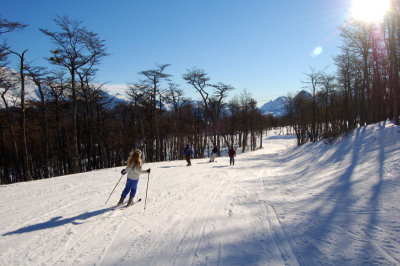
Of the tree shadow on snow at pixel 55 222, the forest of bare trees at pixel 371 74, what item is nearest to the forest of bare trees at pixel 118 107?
the forest of bare trees at pixel 371 74

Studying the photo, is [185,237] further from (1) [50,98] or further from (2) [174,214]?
(1) [50,98]

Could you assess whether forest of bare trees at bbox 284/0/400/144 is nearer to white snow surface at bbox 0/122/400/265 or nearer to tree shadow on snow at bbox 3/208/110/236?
white snow surface at bbox 0/122/400/265

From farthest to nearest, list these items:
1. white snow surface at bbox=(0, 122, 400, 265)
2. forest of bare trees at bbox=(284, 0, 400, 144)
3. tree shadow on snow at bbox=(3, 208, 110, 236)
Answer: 1. forest of bare trees at bbox=(284, 0, 400, 144)
2. tree shadow on snow at bbox=(3, 208, 110, 236)
3. white snow surface at bbox=(0, 122, 400, 265)

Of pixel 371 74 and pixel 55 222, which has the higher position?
pixel 371 74

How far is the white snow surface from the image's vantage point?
353 centimetres

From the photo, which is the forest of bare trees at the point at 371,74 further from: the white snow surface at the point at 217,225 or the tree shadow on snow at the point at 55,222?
the tree shadow on snow at the point at 55,222

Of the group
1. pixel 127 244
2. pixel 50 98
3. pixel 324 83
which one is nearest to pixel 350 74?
pixel 324 83

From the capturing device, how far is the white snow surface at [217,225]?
353cm

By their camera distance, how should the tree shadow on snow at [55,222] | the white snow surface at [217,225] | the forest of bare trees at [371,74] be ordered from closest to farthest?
the white snow surface at [217,225] < the tree shadow on snow at [55,222] < the forest of bare trees at [371,74]

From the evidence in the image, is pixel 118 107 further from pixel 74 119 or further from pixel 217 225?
pixel 217 225

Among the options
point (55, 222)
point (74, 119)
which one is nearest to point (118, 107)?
point (74, 119)

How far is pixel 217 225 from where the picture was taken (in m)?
4.76

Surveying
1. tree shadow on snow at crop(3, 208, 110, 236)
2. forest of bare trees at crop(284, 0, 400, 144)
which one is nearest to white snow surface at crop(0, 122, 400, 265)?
tree shadow on snow at crop(3, 208, 110, 236)

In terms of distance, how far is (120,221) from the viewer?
202 inches
